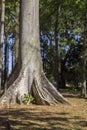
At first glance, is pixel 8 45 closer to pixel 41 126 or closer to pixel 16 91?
pixel 16 91

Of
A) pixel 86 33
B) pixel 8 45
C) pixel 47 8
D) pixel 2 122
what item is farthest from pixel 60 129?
pixel 8 45

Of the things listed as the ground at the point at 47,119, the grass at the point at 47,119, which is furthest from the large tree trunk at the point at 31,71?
the ground at the point at 47,119

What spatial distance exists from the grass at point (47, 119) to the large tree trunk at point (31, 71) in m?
1.10

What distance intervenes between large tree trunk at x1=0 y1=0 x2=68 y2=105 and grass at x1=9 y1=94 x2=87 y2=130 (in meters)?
1.10

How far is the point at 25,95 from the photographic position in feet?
52.5

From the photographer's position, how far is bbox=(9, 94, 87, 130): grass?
976 cm

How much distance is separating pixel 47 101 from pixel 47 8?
638 inches

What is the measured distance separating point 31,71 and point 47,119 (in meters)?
5.42

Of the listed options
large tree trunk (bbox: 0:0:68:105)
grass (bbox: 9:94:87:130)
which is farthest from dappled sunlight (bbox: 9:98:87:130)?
large tree trunk (bbox: 0:0:68:105)

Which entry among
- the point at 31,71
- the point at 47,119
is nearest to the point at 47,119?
the point at 47,119

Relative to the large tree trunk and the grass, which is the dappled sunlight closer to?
the grass

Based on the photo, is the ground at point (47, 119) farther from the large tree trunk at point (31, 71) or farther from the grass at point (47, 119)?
the large tree trunk at point (31, 71)

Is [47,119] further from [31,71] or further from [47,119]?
[31,71]

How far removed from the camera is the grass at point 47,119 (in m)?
9.76
